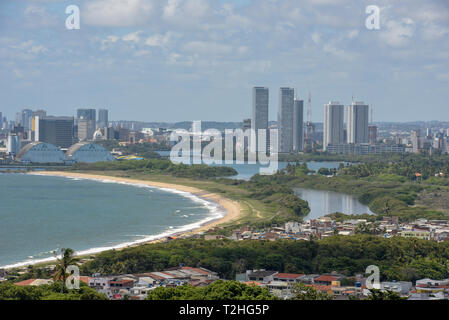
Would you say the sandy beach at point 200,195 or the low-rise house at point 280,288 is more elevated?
the low-rise house at point 280,288

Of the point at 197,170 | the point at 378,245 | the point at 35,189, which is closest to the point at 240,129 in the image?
the point at 197,170

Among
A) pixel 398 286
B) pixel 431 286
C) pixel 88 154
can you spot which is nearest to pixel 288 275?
pixel 398 286

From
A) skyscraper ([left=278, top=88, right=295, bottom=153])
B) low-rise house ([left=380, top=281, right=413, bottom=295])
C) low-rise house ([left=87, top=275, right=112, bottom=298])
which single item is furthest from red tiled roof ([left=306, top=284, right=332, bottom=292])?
skyscraper ([left=278, top=88, right=295, bottom=153])

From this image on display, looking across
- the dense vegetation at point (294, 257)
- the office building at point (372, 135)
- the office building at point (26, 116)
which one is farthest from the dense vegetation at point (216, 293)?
the office building at point (26, 116)

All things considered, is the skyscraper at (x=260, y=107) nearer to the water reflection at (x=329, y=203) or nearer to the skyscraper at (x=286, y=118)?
the skyscraper at (x=286, y=118)

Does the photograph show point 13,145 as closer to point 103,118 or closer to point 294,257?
point 103,118

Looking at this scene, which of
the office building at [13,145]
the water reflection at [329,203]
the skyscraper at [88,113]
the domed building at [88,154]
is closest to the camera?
the water reflection at [329,203]

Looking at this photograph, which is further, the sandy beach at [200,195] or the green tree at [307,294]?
the sandy beach at [200,195]
